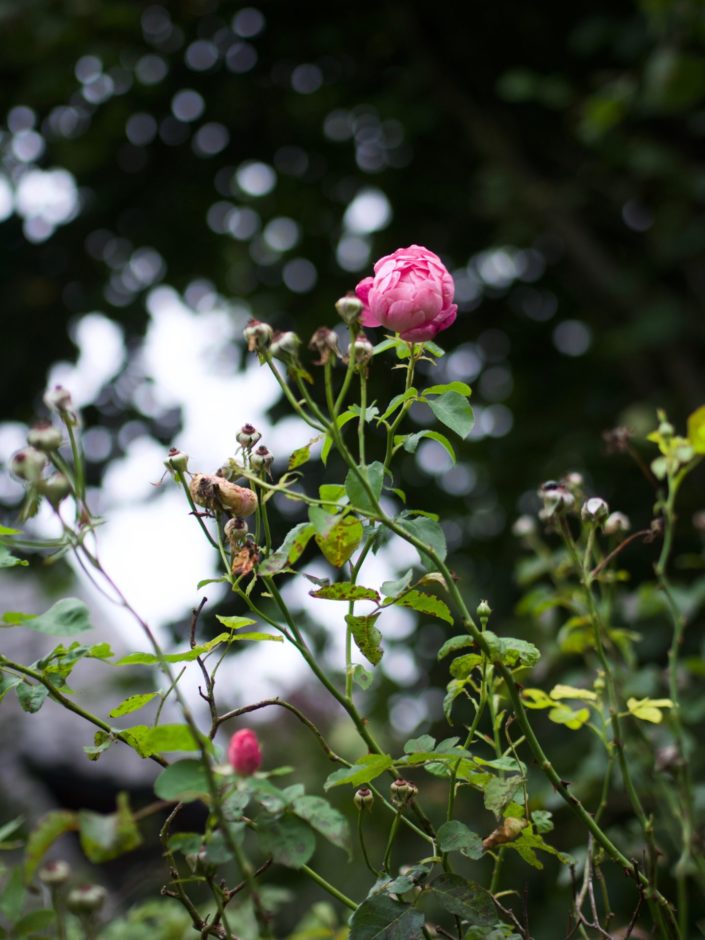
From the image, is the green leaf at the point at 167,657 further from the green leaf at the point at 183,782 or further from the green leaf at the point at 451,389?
the green leaf at the point at 451,389

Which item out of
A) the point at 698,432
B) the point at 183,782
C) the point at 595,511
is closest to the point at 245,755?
the point at 183,782

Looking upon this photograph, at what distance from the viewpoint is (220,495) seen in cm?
42

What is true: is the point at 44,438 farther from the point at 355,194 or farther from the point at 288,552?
the point at 355,194

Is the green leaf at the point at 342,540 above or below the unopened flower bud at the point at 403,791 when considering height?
above

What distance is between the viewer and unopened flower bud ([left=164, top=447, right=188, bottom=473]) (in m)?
0.42

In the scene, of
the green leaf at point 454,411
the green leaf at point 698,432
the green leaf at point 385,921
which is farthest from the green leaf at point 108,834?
the green leaf at point 698,432

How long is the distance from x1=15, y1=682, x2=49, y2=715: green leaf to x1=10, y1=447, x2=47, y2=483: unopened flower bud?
4.9 inches

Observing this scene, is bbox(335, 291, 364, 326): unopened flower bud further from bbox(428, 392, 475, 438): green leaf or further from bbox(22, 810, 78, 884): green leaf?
bbox(22, 810, 78, 884): green leaf

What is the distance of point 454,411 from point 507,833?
0.19 m

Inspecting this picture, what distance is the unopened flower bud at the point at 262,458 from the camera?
421mm

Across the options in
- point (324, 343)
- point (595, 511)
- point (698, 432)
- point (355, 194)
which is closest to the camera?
point (324, 343)

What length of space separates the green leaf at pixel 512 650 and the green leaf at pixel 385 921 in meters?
0.10

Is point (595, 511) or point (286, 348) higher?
point (286, 348)

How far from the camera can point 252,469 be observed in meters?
0.43
